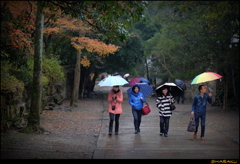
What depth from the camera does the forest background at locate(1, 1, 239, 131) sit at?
8.13 meters

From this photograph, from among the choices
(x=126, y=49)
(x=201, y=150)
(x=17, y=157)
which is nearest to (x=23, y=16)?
(x=17, y=157)

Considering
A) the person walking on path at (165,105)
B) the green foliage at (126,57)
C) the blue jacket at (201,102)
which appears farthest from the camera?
the green foliage at (126,57)

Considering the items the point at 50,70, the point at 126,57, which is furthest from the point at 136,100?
the point at 126,57

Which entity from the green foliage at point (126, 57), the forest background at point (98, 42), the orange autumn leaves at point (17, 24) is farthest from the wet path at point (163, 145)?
the green foliage at point (126, 57)

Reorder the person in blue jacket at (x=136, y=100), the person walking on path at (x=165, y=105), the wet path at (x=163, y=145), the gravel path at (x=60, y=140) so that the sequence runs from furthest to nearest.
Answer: the person in blue jacket at (x=136, y=100) < the person walking on path at (x=165, y=105) < the wet path at (x=163, y=145) < the gravel path at (x=60, y=140)

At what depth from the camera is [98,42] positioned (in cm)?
1582

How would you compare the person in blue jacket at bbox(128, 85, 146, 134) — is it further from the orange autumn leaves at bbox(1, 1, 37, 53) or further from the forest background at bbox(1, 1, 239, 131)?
the orange autumn leaves at bbox(1, 1, 37, 53)

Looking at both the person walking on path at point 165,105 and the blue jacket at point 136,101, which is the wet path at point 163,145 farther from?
the blue jacket at point 136,101

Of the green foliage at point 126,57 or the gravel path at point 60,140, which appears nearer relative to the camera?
the gravel path at point 60,140

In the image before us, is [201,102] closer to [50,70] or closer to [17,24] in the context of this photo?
[17,24]

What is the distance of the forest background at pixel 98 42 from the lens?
813 cm

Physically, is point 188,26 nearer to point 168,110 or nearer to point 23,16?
point 168,110

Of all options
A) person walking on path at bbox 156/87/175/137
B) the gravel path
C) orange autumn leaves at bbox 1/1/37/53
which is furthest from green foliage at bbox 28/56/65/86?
person walking on path at bbox 156/87/175/137

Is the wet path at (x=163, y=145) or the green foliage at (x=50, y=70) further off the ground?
the green foliage at (x=50, y=70)
